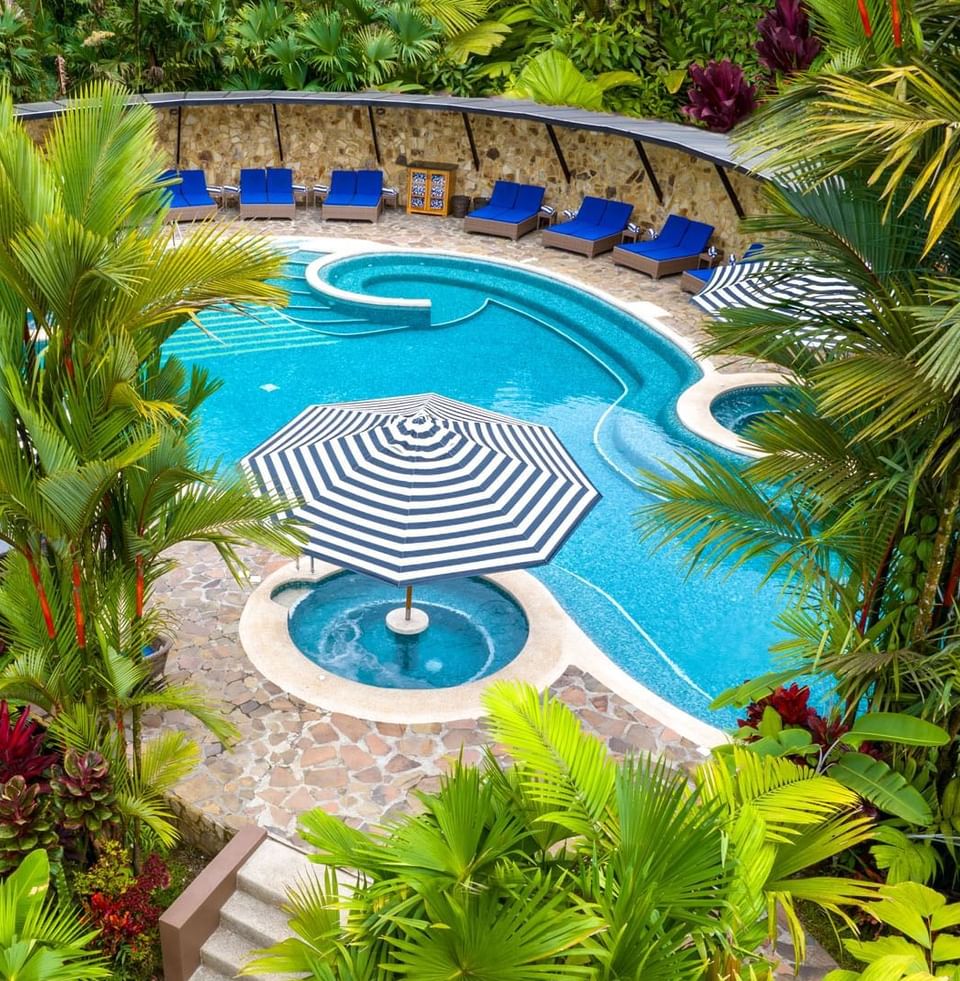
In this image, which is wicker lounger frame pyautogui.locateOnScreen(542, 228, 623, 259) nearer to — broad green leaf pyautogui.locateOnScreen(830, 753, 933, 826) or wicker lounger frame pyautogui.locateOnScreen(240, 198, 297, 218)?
wicker lounger frame pyautogui.locateOnScreen(240, 198, 297, 218)

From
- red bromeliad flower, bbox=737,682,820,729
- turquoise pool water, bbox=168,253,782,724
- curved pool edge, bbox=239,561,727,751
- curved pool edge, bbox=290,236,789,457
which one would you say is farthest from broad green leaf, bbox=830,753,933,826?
curved pool edge, bbox=290,236,789,457

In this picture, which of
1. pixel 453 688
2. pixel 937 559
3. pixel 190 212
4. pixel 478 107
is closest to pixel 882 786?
pixel 937 559

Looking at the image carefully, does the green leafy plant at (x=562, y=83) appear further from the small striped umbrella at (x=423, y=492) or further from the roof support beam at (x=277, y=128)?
the small striped umbrella at (x=423, y=492)

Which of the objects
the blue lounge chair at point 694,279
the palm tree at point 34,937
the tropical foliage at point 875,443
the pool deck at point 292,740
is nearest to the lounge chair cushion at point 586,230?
the blue lounge chair at point 694,279

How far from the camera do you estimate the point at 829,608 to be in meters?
5.99

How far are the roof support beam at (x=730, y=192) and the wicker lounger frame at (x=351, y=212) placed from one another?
22.7ft

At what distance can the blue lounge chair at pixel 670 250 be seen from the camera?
1814cm

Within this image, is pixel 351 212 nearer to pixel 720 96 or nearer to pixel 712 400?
pixel 720 96

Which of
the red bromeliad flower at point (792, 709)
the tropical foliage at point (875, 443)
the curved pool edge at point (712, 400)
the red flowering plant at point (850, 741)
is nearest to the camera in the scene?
the tropical foliage at point (875, 443)

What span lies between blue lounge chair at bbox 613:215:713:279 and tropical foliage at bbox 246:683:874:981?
14.3 meters

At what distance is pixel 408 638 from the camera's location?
9.23 m

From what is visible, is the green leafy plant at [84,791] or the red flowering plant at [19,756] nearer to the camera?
the green leafy plant at [84,791]

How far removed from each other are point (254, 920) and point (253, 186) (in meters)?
17.1

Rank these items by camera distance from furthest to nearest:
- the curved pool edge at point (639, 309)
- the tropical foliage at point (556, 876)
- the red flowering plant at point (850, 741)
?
1. the curved pool edge at point (639, 309)
2. the red flowering plant at point (850, 741)
3. the tropical foliage at point (556, 876)
